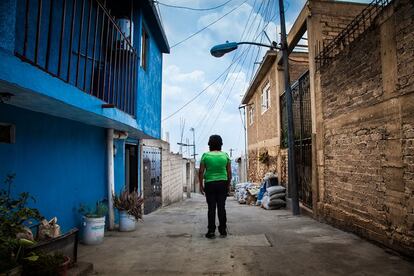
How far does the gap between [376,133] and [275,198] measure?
217 inches

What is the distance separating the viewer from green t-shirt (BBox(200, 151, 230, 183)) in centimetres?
542

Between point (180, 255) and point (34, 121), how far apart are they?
2.47 m

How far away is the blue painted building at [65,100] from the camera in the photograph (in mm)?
2986

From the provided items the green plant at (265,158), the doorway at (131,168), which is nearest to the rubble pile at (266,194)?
the green plant at (265,158)

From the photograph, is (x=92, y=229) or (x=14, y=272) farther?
(x=92, y=229)

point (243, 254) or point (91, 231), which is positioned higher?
point (91, 231)

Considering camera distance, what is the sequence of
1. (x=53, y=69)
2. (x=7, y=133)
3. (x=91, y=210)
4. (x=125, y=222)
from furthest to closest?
(x=125, y=222) → (x=91, y=210) → (x=53, y=69) → (x=7, y=133)

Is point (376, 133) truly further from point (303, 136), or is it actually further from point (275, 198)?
point (275, 198)

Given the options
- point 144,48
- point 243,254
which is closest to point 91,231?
point 243,254

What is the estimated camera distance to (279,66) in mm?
12008

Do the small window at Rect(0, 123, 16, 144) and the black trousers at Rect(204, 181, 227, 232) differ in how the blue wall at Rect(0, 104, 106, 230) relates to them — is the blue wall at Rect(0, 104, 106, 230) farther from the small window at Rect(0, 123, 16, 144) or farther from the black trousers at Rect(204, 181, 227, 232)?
the black trousers at Rect(204, 181, 227, 232)

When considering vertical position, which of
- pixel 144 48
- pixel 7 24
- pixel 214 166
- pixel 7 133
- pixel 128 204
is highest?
pixel 144 48

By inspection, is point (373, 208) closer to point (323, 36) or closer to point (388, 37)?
point (388, 37)

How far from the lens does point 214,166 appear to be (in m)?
5.43
